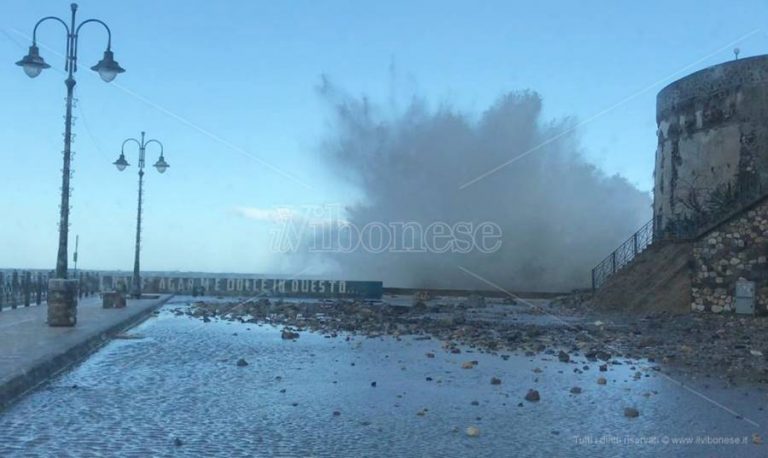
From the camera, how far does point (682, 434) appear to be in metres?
7.76

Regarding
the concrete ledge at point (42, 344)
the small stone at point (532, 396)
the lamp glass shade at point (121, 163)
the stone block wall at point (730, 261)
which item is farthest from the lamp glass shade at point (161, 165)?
the small stone at point (532, 396)

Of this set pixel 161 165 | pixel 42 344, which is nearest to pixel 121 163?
pixel 161 165

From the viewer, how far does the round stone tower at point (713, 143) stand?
105 ft

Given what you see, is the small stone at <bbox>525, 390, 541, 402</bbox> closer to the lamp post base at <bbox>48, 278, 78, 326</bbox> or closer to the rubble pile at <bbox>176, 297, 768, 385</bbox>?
the rubble pile at <bbox>176, 297, 768, 385</bbox>

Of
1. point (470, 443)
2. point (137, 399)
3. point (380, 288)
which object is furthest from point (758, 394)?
point (380, 288)

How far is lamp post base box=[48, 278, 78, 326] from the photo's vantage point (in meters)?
17.7

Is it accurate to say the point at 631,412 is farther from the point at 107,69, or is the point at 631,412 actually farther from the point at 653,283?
the point at 653,283

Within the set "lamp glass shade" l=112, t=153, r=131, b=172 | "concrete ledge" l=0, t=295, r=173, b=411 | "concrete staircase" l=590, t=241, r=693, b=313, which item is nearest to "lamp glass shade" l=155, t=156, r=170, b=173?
"lamp glass shade" l=112, t=153, r=131, b=172

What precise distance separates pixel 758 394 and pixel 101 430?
8452 millimetres

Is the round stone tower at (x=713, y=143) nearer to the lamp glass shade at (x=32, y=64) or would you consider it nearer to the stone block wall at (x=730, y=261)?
the stone block wall at (x=730, y=261)

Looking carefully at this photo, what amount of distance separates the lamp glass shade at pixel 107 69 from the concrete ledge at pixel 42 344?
5946 mm

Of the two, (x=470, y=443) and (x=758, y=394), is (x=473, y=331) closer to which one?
(x=758, y=394)

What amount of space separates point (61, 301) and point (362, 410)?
11.5 meters

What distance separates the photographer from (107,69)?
18.2 m
